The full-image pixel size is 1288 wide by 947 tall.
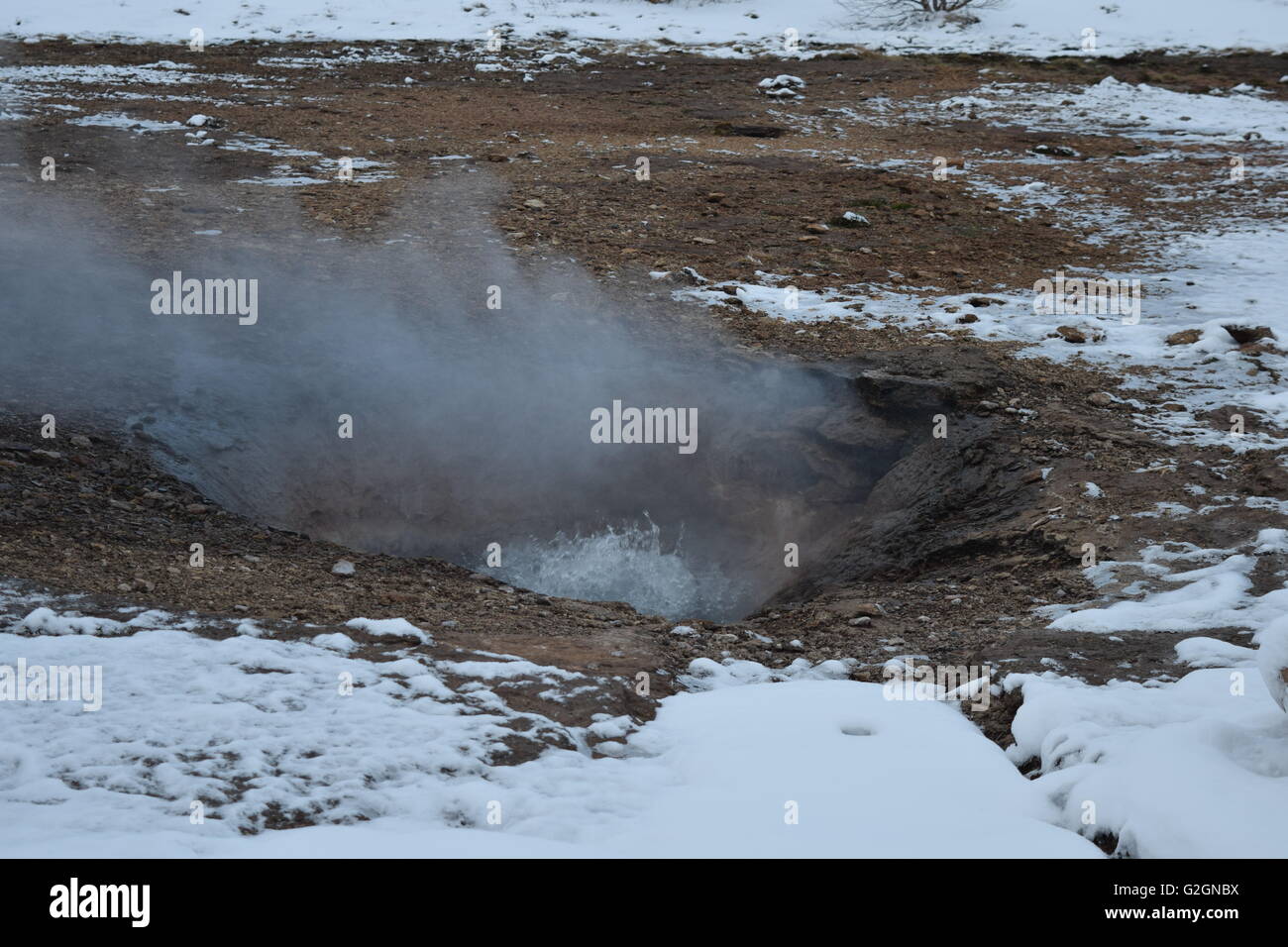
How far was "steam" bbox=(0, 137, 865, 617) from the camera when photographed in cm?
598

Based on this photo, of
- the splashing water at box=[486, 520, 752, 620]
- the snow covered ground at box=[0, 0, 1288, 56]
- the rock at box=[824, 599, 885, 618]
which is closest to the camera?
the rock at box=[824, 599, 885, 618]

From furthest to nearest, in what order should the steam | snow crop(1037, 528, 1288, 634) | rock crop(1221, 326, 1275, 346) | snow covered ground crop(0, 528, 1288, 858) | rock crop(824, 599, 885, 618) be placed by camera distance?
rock crop(1221, 326, 1275, 346) → the steam → rock crop(824, 599, 885, 618) → snow crop(1037, 528, 1288, 634) → snow covered ground crop(0, 528, 1288, 858)

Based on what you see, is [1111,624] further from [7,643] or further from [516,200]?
[516,200]

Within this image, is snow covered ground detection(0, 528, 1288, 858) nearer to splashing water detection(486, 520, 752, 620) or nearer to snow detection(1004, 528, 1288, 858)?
snow detection(1004, 528, 1288, 858)

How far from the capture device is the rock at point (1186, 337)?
6875mm

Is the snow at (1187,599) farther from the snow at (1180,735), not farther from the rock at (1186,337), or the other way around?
the rock at (1186,337)

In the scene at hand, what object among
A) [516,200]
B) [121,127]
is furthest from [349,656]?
[121,127]

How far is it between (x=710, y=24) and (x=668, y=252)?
36.2 ft

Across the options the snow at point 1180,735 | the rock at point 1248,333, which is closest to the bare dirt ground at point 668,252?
the snow at point 1180,735

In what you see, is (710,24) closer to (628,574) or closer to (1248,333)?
(1248,333)

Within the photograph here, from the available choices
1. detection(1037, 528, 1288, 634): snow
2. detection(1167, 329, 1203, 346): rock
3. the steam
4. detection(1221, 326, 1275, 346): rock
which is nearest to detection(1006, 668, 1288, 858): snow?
detection(1037, 528, 1288, 634): snow

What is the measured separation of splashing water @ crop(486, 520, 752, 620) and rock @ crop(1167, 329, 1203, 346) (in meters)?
3.42

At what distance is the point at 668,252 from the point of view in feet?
27.3

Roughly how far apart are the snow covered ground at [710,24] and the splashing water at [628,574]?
12130 millimetres
